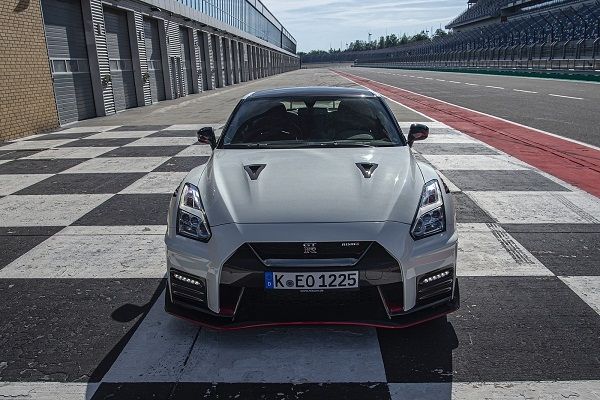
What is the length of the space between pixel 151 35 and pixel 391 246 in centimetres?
2460

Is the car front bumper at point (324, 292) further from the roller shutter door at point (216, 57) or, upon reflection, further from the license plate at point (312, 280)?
the roller shutter door at point (216, 57)

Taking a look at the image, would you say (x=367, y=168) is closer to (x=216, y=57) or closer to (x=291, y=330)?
(x=291, y=330)

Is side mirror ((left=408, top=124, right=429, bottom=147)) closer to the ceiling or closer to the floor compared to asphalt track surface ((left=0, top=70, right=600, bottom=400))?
closer to the ceiling

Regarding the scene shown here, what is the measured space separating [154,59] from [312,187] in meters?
23.7

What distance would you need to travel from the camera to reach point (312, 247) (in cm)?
271

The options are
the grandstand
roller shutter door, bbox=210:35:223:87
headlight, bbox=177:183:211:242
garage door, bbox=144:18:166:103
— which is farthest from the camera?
the grandstand

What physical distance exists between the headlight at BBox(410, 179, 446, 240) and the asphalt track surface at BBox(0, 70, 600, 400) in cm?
67

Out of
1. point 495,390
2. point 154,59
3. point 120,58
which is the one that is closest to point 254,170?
point 495,390

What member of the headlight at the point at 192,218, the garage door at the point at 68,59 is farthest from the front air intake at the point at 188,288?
the garage door at the point at 68,59

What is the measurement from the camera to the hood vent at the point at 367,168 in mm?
3310

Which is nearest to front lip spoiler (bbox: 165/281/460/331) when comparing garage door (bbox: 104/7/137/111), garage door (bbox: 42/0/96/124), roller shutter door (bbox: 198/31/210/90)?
garage door (bbox: 42/0/96/124)

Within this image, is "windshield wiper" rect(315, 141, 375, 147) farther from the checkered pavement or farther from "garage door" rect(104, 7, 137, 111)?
"garage door" rect(104, 7, 137, 111)

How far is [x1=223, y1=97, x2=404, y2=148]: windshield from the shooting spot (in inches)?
162

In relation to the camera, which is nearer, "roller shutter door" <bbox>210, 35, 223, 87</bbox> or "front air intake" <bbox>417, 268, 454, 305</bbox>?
"front air intake" <bbox>417, 268, 454, 305</bbox>
